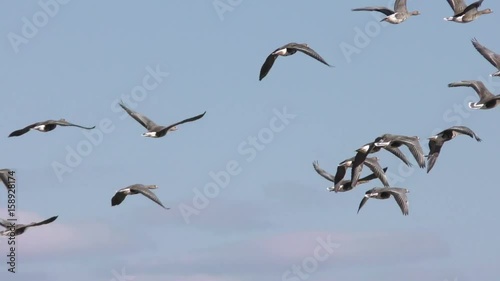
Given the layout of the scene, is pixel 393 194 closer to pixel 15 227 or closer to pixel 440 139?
pixel 440 139

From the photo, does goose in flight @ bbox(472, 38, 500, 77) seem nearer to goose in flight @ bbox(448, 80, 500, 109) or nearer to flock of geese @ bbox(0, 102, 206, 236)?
goose in flight @ bbox(448, 80, 500, 109)

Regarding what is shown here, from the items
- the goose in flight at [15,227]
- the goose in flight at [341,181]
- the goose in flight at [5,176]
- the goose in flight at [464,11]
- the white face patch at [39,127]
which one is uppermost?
the white face patch at [39,127]

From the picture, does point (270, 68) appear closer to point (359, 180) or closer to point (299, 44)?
point (299, 44)

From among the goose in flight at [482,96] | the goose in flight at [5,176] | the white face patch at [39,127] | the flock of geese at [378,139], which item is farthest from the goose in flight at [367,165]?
the goose in flight at [5,176]

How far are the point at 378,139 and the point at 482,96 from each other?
5.01 meters

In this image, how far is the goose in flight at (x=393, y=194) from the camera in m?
50.1

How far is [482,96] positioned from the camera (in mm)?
52500

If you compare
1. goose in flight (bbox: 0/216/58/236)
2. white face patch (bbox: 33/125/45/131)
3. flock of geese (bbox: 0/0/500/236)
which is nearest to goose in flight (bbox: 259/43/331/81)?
flock of geese (bbox: 0/0/500/236)

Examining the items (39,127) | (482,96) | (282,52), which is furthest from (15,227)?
(482,96)

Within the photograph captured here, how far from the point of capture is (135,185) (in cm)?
4978

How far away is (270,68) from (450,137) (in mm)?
7426

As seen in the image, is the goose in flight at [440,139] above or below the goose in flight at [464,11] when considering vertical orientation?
below

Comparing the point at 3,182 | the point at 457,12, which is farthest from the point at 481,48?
the point at 3,182

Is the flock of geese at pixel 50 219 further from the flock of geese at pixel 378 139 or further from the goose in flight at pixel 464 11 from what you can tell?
the goose in flight at pixel 464 11
